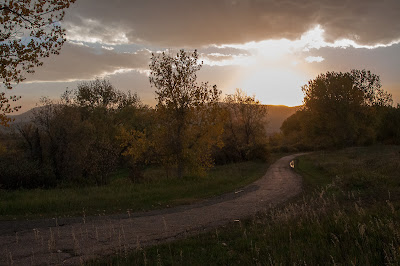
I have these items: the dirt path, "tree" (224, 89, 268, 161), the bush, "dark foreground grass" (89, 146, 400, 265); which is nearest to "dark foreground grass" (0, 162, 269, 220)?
the dirt path

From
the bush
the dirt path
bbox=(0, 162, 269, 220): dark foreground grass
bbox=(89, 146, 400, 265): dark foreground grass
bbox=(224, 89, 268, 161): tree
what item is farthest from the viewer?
bbox=(224, 89, 268, 161): tree

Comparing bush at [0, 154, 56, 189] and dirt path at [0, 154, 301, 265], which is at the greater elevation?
bush at [0, 154, 56, 189]

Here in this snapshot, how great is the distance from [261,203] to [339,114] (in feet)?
149

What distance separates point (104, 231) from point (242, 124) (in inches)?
1590

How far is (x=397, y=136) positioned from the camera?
209 feet

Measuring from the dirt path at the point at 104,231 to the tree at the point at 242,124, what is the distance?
101ft

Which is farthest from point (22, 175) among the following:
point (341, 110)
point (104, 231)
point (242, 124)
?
point (341, 110)

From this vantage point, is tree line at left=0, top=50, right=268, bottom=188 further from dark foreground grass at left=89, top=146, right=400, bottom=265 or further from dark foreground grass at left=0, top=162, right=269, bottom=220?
dark foreground grass at left=89, top=146, right=400, bottom=265

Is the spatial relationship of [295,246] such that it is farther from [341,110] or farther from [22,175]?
[341,110]

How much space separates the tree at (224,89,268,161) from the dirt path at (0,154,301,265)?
30.7m

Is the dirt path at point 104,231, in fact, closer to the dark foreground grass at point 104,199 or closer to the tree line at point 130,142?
the dark foreground grass at point 104,199

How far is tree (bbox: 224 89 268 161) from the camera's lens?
1822 inches

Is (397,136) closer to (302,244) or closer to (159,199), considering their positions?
(159,199)

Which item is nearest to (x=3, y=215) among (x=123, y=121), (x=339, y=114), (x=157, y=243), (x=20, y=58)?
(x=20, y=58)
